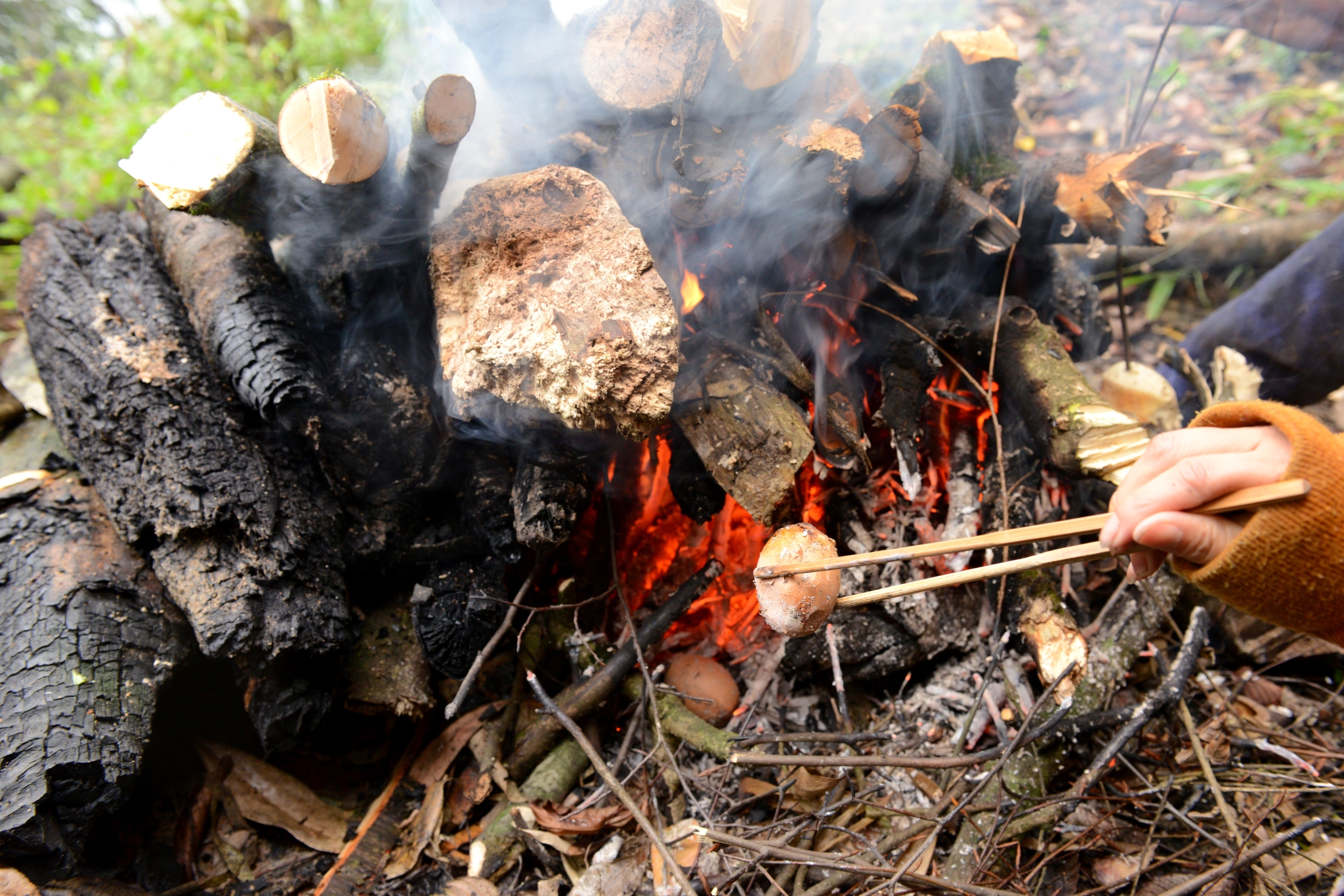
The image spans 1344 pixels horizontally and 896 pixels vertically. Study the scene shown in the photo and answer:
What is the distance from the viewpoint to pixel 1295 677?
2.85m

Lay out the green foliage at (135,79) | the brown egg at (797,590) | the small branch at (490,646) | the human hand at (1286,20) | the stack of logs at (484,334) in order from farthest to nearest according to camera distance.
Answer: the green foliage at (135,79), the human hand at (1286,20), the small branch at (490,646), the stack of logs at (484,334), the brown egg at (797,590)

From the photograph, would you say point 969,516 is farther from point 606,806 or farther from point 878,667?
point 606,806

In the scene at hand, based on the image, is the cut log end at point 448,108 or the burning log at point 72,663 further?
the burning log at point 72,663

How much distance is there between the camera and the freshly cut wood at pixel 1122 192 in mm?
2742

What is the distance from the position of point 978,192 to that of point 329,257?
280 centimetres

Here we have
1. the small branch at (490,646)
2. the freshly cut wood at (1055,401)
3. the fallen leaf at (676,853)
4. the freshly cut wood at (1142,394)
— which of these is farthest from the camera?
the freshly cut wood at (1142,394)

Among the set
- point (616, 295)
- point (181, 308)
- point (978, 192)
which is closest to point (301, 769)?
point (181, 308)

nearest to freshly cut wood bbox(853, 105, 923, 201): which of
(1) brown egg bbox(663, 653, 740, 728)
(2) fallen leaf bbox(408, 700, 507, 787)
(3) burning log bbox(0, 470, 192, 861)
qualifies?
(1) brown egg bbox(663, 653, 740, 728)

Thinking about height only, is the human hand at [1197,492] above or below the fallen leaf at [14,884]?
above

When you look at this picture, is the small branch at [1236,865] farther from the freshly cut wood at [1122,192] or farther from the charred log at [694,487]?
the freshly cut wood at [1122,192]

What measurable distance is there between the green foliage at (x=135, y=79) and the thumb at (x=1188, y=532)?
596cm

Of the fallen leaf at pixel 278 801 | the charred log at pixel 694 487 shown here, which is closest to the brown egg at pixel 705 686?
Answer: the charred log at pixel 694 487

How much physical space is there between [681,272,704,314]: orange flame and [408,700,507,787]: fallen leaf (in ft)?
6.11

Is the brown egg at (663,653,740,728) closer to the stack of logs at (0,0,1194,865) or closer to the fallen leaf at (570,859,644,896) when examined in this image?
the fallen leaf at (570,859,644,896)
